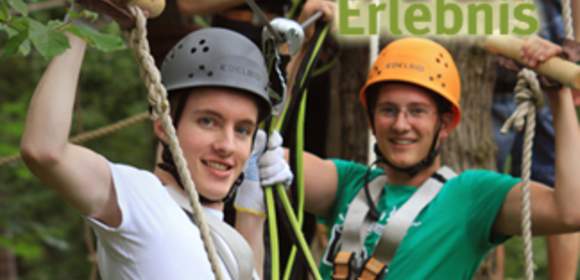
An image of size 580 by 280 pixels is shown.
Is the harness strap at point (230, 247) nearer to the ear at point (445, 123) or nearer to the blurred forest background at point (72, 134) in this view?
the ear at point (445, 123)

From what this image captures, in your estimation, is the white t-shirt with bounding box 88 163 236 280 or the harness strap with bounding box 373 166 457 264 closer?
the white t-shirt with bounding box 88 163 236 280

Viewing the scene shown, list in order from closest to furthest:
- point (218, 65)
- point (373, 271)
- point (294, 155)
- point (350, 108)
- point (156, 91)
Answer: point (156, 91)
point (218, 65)
point (373, 271)
point (294, 155)
point (350, 108)

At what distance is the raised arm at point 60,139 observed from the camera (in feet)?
6.66

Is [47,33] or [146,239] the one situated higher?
[47,33]

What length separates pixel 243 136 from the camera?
2.55m

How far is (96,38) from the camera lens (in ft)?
6.86

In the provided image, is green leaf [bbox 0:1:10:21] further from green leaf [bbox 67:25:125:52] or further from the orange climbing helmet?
the orange climbing helmet

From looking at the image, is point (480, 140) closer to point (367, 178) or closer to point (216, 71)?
point (367, 178)

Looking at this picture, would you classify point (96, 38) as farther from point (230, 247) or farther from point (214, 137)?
point (230, 247)

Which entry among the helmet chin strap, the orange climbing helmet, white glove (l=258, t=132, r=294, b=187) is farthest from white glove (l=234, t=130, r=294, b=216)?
the orange climbing helmet

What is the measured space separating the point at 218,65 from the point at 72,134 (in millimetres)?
6377

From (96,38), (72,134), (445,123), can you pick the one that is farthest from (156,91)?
(72,134)

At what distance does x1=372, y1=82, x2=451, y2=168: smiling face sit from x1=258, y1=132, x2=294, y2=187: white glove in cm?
42

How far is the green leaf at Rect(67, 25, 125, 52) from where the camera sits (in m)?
2.06
